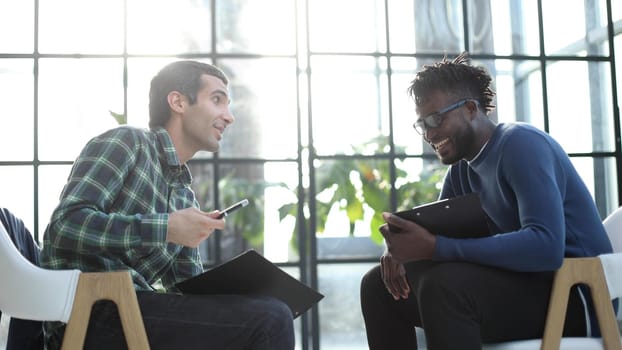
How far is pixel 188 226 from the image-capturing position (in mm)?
1762

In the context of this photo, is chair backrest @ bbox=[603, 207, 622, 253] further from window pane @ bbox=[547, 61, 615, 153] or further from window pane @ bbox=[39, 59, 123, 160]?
window pane @ bbox=[39, 59, 123, 160]

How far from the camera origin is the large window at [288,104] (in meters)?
3.65

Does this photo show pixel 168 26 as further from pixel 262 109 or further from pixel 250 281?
pixel 250 281

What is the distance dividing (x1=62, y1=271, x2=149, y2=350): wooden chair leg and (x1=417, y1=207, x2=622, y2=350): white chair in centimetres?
85

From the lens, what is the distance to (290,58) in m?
3.72

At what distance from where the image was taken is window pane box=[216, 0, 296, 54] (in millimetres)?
3725

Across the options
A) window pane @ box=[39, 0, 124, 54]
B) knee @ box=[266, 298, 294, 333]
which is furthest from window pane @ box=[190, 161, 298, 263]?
knee @ box=[266, 298, 294, 333]

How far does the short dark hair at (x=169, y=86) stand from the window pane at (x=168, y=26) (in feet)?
5.08

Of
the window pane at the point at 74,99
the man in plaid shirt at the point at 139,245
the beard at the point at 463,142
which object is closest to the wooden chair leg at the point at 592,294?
the beard at the point at 463,142

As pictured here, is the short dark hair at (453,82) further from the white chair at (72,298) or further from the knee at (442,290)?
the white chair at (72,298)

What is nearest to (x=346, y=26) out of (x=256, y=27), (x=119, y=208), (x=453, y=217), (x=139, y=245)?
(x=256, y=27)

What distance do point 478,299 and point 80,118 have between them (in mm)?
2439

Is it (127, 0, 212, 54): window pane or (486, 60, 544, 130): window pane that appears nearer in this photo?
(127, 0, 212, 54): window pane

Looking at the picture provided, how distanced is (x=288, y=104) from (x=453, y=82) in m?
1.62
